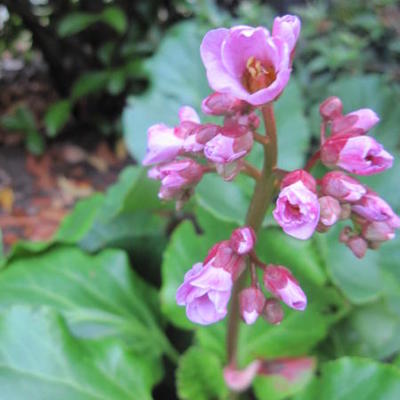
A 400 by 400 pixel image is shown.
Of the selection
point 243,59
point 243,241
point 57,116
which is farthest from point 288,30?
point 57,116

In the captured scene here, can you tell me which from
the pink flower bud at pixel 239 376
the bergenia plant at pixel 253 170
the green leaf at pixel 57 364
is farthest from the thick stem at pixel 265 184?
the green leaf at pixel 57 364

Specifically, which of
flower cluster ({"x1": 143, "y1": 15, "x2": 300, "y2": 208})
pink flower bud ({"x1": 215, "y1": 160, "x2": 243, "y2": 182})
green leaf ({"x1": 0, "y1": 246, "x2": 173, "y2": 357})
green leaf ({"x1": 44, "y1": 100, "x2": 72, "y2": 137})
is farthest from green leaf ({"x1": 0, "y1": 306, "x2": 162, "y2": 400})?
green leaf ({"x1": 44, "y1": 100, "x2": 72, "y2": 137})

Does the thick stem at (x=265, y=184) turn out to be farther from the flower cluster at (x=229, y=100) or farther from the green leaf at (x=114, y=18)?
the green leaf at (x=114, y=18)

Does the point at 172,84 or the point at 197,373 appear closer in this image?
the point at 197,373

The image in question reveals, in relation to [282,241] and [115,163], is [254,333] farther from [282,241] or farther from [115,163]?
[115,163]

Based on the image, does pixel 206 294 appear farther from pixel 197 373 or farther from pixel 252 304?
pixel 197 373

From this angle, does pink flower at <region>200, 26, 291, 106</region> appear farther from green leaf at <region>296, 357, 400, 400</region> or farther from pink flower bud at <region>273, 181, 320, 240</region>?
Result: green leaf at <region>296, 357, 400, 400</region>

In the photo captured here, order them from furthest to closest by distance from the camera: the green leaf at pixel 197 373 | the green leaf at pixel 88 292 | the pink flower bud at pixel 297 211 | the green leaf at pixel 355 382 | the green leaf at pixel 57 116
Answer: the green leaf at pixel 57 116
the green leaf at pixel 88 292
the green leaf at pixel 197 373
the green leaf at pixel 355 382
the pink flower bud at pixel 297 211
